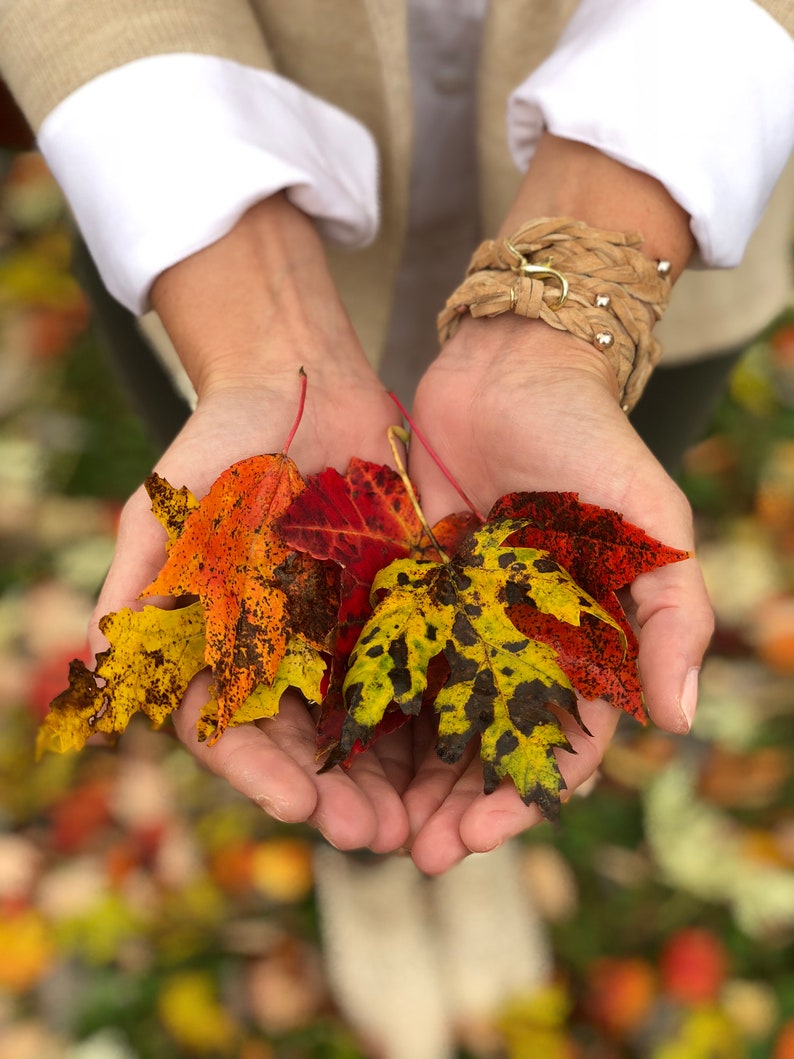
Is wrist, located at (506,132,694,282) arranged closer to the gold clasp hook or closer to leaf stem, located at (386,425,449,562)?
the gold clasp hook

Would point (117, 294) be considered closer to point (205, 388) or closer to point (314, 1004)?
point (205, 388)

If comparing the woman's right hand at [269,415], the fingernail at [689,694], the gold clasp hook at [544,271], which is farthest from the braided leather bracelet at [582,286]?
the fingernail at [689,694]

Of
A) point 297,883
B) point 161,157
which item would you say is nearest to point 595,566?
point 161,157

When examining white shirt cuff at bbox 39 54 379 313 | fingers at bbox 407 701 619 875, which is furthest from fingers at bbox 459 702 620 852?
white shirt cuff at bbox 39 54 379 313

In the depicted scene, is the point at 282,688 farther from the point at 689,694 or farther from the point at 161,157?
the point at 161,157

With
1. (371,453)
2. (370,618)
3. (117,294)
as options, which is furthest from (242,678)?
(117,294)
